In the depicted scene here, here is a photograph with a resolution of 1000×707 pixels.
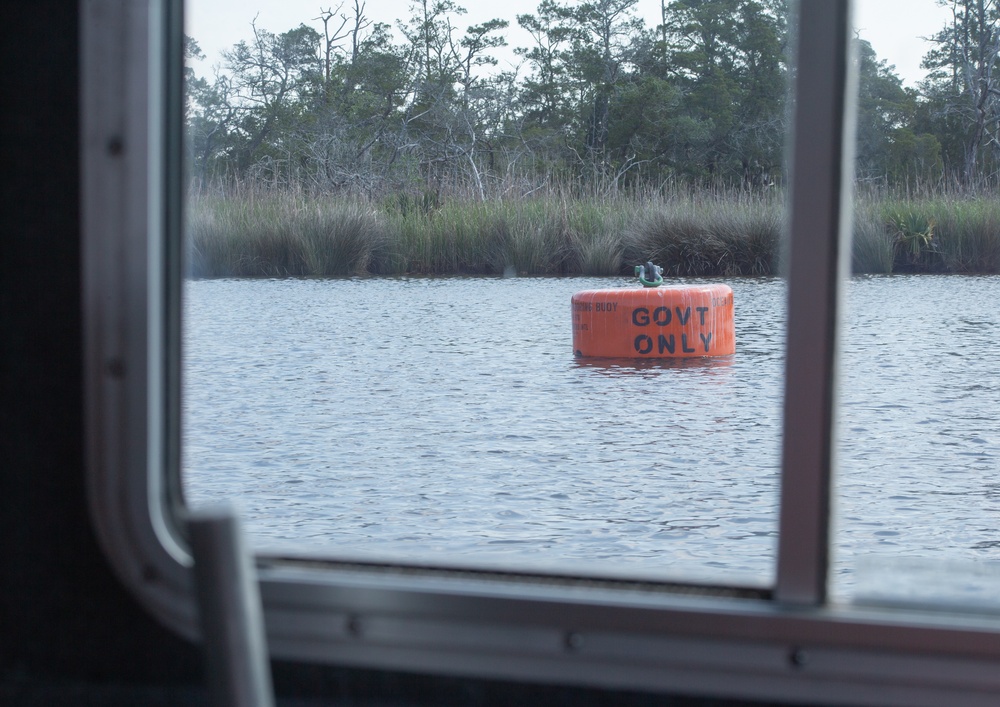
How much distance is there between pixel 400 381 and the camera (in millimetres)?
7746

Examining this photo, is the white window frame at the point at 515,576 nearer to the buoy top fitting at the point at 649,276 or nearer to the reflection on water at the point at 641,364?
the buoy top fitting at the point at 649,276

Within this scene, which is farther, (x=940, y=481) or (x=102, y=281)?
(x=940, y=481)

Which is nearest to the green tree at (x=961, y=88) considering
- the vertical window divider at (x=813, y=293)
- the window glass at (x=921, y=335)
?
the window glass at (x=921, y=335)

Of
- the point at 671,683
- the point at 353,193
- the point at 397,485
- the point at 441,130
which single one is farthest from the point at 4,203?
the point at 441,130

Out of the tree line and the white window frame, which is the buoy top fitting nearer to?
the white window frame

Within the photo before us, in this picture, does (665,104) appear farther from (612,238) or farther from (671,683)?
(671,683)

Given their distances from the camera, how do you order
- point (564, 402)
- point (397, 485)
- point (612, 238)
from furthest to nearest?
point (612, 238)
point (564, 402)
point (397, 485)

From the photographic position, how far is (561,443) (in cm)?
552

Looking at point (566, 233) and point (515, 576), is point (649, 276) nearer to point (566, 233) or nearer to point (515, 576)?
point (566, 233)

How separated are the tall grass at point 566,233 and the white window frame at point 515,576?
914 centimetres

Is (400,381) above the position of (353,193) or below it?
below

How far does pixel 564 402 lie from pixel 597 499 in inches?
78.0

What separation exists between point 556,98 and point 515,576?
1325 cm

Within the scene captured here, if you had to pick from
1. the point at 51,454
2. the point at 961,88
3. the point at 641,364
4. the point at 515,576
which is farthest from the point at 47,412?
the point at 961,88
